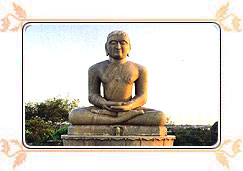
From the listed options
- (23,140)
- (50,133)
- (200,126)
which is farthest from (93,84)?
(50,133)

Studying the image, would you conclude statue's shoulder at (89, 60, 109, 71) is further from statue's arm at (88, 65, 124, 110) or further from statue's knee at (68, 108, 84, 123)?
statue's knee at (68, 108, 84, 123)

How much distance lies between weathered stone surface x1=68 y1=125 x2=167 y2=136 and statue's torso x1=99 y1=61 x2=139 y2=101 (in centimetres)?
37

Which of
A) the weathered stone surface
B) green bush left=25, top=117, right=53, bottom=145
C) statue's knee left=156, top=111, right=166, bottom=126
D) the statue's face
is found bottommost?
green bush left=25, top=117, right=53, bottom=145

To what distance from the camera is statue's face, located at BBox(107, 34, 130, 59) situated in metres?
5.26

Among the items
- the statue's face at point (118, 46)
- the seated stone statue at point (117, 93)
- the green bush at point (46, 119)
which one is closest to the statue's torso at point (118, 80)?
the seated stone statue at point (117, 93)

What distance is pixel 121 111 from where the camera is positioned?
203 inches

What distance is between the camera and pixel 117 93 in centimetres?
529

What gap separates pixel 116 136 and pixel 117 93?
1.76 ft

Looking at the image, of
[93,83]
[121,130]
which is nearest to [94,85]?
[93,83]

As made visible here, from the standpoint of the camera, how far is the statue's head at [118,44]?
17.3ft

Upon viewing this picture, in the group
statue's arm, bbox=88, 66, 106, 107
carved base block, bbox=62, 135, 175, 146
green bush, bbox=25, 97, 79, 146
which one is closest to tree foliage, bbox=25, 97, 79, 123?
green bush, bbox=25, 97, 79, 146

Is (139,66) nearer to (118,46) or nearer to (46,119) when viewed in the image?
(118,46)

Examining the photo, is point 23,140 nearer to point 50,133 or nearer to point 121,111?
point 121,111

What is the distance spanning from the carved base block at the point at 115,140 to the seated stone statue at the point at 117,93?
0.20 meters
